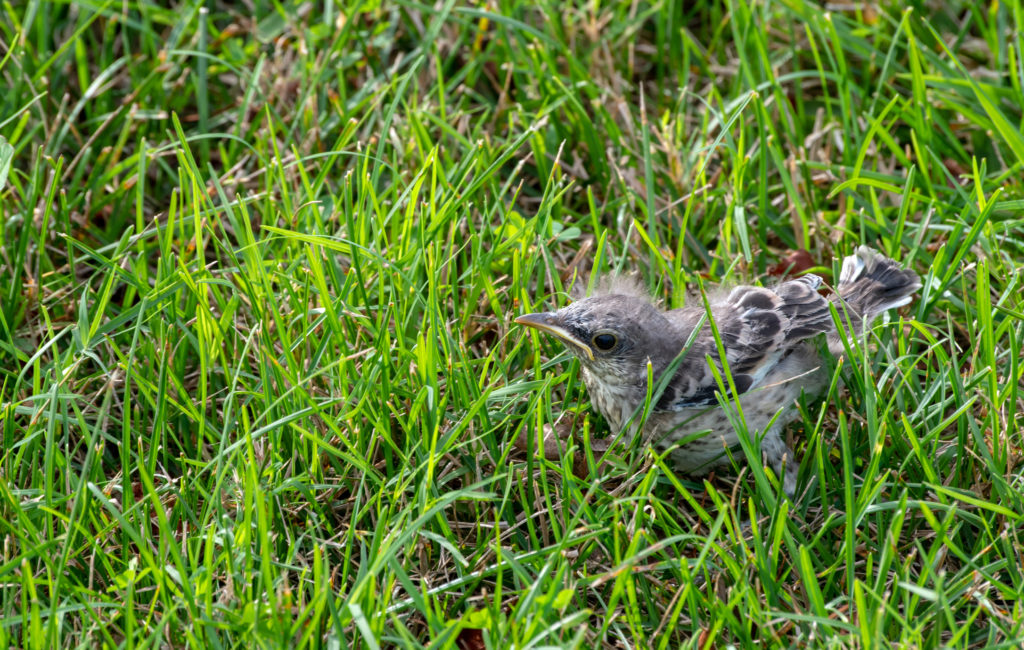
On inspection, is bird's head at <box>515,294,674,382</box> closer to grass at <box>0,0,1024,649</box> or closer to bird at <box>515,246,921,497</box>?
bird at <box>515,246,921,497</box>

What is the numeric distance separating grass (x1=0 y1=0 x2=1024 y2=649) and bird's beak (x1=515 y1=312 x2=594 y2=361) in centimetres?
15

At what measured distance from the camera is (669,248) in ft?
15.3

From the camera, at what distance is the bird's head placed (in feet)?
12.2

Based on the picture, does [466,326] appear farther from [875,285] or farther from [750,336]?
[875,285]

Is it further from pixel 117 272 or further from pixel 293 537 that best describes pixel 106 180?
pixel 293 537

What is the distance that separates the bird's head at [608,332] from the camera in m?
3.71

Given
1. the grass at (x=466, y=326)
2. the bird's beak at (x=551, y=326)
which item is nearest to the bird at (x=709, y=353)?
the bird's beak at (x=551, y=326)

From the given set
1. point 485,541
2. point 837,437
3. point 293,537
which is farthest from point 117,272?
point 837,437

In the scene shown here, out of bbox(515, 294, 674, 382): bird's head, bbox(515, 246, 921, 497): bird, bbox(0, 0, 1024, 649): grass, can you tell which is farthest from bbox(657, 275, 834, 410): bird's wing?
bbox(0, 0, 1024, 649): grass

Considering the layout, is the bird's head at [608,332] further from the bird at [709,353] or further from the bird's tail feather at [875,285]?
the bird's tail feather at [875,285]

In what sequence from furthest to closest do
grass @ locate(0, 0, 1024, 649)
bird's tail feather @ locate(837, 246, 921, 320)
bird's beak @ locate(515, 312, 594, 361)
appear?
bird's tail feather @ locate(837, 246, 921, 320), bird's beak @ locate(515, 312, 594, 361), grass @ locate(0, 0, 1024, 649)

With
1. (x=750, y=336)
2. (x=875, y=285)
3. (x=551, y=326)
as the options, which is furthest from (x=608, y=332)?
(x=875, y=285)

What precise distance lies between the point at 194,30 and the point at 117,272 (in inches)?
90.3

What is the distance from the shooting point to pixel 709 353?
3.90m
